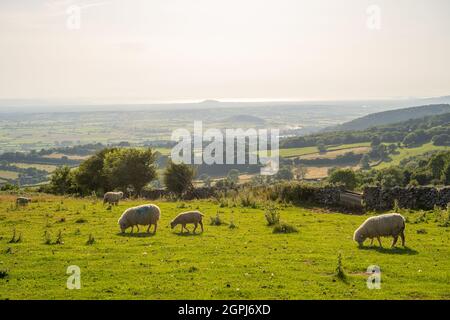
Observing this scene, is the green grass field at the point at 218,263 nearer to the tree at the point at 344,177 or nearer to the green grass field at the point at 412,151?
the tree at the point at 344,177

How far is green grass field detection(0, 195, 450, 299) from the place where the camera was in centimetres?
1274

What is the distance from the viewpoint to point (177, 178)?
47375 mm

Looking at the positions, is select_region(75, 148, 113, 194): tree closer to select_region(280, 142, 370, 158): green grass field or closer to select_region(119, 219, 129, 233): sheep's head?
select_region(119, 219, 129, 233): sheep's head

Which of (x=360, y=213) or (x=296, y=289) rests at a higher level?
(x=296, y=289)

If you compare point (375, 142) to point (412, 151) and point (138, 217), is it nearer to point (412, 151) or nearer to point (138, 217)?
point (412, 151)

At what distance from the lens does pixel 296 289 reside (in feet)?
42.3

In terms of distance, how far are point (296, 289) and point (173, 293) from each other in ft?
11.5

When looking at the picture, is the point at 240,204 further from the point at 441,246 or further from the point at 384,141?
the point at 384,141

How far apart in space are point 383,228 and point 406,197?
16139mm

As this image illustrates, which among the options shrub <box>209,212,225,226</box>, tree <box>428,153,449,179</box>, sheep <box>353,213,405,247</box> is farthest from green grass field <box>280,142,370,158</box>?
sheep <box>353,213,405,247</box>

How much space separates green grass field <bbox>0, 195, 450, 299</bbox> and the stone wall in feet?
25.7

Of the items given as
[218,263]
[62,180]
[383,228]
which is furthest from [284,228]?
[62,180]
